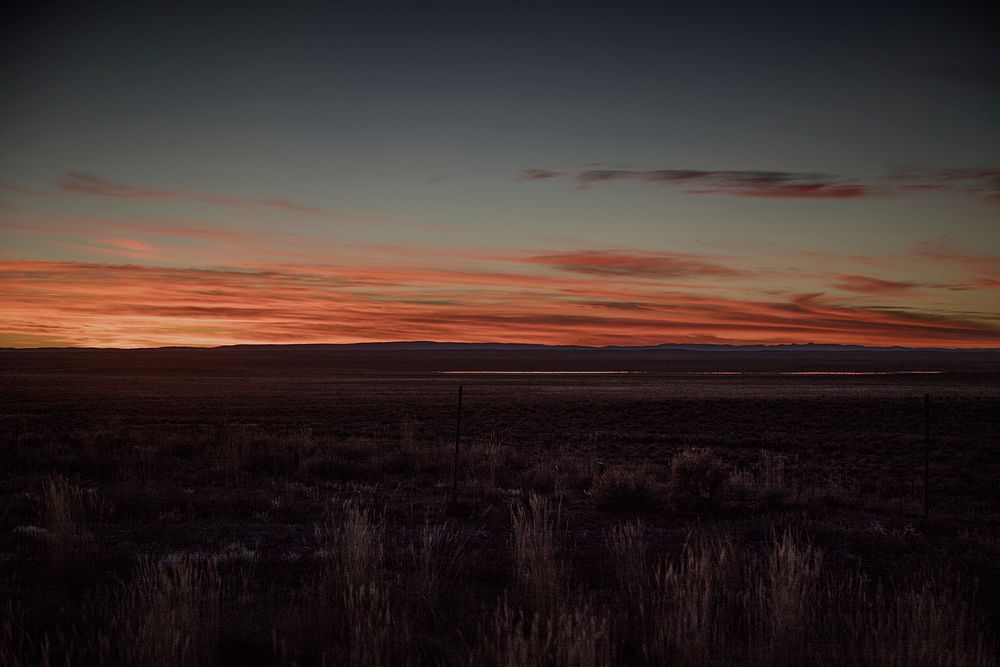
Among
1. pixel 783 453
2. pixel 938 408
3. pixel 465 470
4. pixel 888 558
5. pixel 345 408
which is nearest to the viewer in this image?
pixel 888 558

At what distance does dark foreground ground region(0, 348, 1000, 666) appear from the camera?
5.20 meters

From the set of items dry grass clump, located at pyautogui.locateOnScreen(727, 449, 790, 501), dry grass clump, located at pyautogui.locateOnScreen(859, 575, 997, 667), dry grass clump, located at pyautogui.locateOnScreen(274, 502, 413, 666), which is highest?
dry grass clump, located at pyautogui.locateOnScreen(859, 575, 997, 667)

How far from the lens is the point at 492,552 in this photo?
8641 mm

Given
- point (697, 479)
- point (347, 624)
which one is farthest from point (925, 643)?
point (697, 479)

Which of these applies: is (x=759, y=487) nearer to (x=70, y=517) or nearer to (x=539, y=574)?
(x=539, y=574)

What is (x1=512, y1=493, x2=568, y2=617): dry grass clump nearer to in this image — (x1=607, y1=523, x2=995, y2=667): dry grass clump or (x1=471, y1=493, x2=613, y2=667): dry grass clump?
(x1=471, y1=493, x2=613, y2=667): dry grass clump

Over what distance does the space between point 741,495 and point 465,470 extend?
5.88 meters

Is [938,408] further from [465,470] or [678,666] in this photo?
[678,666]

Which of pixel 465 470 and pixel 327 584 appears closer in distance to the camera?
pixel 327 584

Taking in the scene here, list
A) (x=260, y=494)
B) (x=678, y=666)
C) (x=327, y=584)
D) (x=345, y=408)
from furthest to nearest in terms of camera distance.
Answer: (x=345, y=408) < (x=260, y=494) < (x=327, y=584) < (x=678, y=666)

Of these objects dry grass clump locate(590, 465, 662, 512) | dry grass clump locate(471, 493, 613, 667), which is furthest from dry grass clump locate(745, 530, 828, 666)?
dry grass clump locate(590, 465, 662, 512)

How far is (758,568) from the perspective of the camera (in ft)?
25.4

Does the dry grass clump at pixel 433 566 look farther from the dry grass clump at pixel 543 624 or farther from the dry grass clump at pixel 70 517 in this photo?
the dry grass clump at pixel 70 517

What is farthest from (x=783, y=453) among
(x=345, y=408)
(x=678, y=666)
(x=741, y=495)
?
(x=345, y=408)
